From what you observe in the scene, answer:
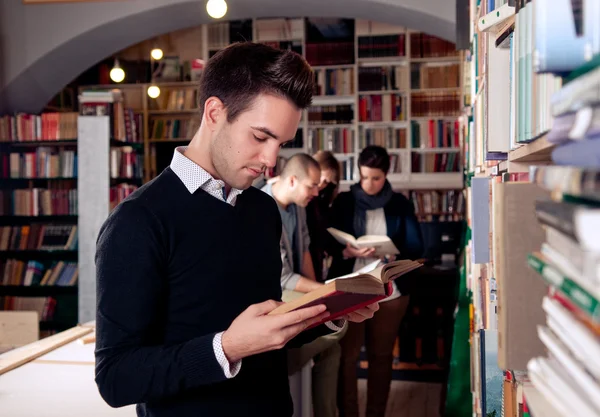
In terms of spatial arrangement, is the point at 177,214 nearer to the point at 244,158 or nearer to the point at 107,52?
the point at 244,158

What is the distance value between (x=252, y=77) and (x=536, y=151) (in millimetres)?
593

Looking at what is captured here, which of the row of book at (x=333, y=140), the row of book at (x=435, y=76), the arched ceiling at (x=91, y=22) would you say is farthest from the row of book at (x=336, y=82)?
the arched ceiling at (x=91, y=22)

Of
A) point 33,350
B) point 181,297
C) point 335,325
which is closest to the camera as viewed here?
point 181,297

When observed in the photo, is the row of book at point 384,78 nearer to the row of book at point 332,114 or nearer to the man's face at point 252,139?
the row of book at point 332,114

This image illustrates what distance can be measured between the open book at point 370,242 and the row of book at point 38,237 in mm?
3305

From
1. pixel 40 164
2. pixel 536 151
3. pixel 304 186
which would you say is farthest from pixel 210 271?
pixel 40 164

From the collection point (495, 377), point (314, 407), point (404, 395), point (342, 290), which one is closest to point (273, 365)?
point (342, 290)

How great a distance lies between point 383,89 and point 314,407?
15.4 ft

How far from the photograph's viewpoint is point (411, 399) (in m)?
4.51

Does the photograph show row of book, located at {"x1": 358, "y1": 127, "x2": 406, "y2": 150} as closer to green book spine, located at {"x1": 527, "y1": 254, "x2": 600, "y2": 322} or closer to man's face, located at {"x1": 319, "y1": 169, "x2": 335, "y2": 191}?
man's face, located at {"x1": 319, "y1": 169, "x2": 335, "y2": 191}

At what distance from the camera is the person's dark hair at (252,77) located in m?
1.28

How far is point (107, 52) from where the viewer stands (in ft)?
21.7

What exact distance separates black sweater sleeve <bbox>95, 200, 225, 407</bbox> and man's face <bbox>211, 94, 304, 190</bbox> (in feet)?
0.76

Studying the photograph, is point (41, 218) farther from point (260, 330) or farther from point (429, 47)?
point (260, 330)
